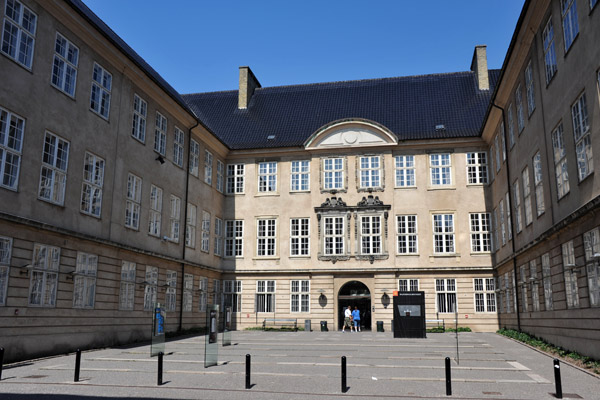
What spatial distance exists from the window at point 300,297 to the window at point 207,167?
8768mm

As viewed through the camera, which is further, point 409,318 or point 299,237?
point 299,237

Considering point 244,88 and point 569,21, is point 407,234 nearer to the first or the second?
point 244,88

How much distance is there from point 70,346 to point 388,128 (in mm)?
24538

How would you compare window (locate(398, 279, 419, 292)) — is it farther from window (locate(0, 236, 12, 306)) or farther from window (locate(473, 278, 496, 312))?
window (locate(0, 236, 12, 306))

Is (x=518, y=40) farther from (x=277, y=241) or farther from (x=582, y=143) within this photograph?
(x=277, y=241)

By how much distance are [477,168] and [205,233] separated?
17757 mm

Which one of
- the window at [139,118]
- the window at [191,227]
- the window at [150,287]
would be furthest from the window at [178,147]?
the window at [150,287]

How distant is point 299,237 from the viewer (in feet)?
121

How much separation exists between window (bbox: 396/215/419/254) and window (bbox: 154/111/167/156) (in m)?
15.4

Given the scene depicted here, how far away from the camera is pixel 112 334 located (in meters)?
23.8

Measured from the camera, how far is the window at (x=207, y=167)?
35.6m

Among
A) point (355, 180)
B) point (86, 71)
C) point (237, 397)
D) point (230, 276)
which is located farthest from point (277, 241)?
point (237, 397)

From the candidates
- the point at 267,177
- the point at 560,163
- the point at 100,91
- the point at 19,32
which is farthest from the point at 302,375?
the point at 267,177

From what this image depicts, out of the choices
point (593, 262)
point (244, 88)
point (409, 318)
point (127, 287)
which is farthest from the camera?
point (244, 88)
